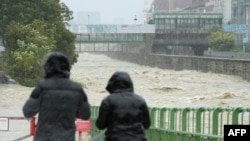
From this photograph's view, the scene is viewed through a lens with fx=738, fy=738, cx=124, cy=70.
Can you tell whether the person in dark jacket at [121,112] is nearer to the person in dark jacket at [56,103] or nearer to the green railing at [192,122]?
the person in dark jacket at [56,103]

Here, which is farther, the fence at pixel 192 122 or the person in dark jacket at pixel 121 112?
the fence at pixel 192 122

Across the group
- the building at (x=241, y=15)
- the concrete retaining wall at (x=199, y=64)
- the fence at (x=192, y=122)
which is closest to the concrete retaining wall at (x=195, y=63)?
the concrete retaining wall at (x=199, y=64)

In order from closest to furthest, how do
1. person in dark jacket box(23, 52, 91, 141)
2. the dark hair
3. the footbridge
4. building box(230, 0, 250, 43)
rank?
person in dark jacket box(23, 52, 91, 141) → the dark hair → the footbridge → building box(230, 0, 250, 43)

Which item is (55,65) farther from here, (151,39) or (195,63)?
(151,39)

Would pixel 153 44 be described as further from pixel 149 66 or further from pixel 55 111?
pixel 55 111

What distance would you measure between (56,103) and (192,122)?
6092 millimetres

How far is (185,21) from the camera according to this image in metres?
135

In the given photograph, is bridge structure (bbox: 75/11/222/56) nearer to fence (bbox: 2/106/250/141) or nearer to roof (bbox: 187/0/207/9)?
roof (bbox: 187/0/207/9)

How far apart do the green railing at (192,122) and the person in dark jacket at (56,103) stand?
409 centimetres

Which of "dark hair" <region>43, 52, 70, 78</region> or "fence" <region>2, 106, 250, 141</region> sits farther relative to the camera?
"fence" <region>2, 106, 250, 141</region>

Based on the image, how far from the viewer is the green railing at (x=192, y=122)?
1155 centimetres

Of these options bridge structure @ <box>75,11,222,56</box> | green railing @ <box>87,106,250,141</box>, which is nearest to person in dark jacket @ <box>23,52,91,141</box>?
green railing @ <box>87,106,250,141</box>

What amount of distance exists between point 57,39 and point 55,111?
55586 mm

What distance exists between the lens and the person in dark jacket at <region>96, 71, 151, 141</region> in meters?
7.62
